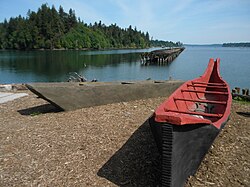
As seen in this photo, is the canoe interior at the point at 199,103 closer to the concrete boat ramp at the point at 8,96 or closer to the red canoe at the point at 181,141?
the red canoe at the point at 181,141

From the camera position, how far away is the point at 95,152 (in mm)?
5008

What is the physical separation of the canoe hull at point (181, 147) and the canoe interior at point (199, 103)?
0.41 feet

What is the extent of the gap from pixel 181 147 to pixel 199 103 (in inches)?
171

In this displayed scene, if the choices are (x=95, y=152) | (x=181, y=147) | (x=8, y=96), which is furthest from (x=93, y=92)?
(x=181, y=147)

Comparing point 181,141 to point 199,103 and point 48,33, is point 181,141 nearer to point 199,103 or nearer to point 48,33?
point 199,103

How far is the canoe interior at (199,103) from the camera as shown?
325 cm

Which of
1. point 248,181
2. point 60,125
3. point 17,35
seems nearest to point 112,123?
point 60,125

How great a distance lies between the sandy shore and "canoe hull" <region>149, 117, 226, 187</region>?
61 cm

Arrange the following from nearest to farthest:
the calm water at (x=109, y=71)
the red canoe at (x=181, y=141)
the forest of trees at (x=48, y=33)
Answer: the red canoe at (x=181, y=141) → the calm water at (x=109, y=71) → the forest of trees at (x=48, y=33)

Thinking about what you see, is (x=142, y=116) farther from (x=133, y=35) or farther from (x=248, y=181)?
(x=133, y=35)

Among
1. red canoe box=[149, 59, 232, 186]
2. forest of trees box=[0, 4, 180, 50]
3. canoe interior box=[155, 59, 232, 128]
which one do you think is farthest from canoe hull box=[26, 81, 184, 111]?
forest of trees box=[0, 4, 180, 50]

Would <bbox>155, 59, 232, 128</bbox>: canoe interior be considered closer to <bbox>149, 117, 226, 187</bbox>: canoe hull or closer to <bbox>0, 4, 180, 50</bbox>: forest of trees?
<bbox>149, 117, 226, 187</bbox>: canoe hull

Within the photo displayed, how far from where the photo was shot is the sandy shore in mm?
4121

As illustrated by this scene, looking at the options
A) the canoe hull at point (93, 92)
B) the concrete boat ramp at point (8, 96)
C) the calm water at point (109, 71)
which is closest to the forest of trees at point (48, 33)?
the calm water at point (109, 71)
